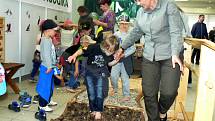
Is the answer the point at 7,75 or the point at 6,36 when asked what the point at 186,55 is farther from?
the point at 6,36

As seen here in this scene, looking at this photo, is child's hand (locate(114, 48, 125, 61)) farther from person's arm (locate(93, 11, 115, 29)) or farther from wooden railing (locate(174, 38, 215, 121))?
person's arm (locate(93, 11, 115, 29))

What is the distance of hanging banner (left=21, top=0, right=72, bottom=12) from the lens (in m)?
5.98

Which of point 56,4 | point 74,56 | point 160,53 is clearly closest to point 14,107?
point 74,56

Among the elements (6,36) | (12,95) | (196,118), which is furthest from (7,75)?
(196,118)

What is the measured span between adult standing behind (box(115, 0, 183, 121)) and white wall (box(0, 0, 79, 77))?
10.6ft

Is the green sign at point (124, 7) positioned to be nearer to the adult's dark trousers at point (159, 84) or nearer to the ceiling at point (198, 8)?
the adult's dark trousers at point (159, 84)

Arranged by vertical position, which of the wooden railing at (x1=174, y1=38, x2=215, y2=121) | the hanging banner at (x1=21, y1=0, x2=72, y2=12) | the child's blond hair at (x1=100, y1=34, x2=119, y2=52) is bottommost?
the wooden railing at (x1=174, y1=38, x2=215, y2=121)

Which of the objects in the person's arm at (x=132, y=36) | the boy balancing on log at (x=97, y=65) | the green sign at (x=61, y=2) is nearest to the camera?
the person's arm at (x=132, y=36)

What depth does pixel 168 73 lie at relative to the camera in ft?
7.84

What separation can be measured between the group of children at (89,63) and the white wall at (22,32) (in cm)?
166

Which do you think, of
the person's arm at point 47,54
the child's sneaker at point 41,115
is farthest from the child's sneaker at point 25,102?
the person's arm at point 47,54

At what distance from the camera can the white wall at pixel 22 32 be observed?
5078mm

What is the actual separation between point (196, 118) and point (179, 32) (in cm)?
75

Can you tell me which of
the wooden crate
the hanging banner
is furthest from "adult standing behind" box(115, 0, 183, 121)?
the hanging banner
